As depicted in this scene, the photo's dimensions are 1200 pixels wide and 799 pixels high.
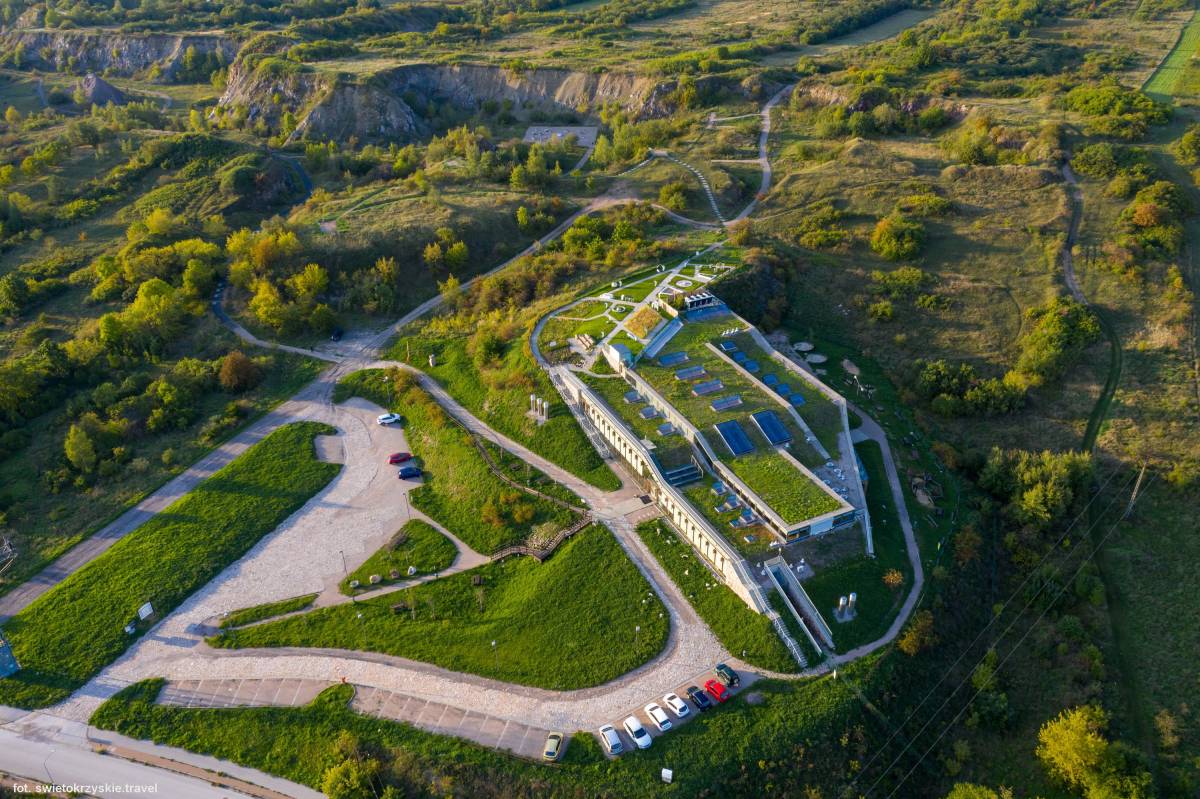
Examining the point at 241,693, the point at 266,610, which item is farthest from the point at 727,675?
the point at 266,610

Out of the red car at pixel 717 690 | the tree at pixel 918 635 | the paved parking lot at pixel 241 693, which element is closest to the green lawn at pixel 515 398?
the red car at pixel 717 690

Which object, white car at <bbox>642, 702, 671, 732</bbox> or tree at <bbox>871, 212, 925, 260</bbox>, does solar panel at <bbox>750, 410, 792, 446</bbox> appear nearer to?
white car at <bbox>642, 702, 671, 732</bbox>

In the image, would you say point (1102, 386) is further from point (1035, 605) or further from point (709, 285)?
point (709, 285)

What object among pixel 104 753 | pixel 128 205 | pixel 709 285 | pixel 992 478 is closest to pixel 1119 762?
pixel 992 478

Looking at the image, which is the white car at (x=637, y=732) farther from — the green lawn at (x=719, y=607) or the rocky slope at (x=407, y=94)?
the rocky slope at (x=407, y=94)

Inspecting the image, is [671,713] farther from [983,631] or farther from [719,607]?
[983,631]

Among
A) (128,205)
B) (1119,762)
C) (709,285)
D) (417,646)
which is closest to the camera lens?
(1119,762)
